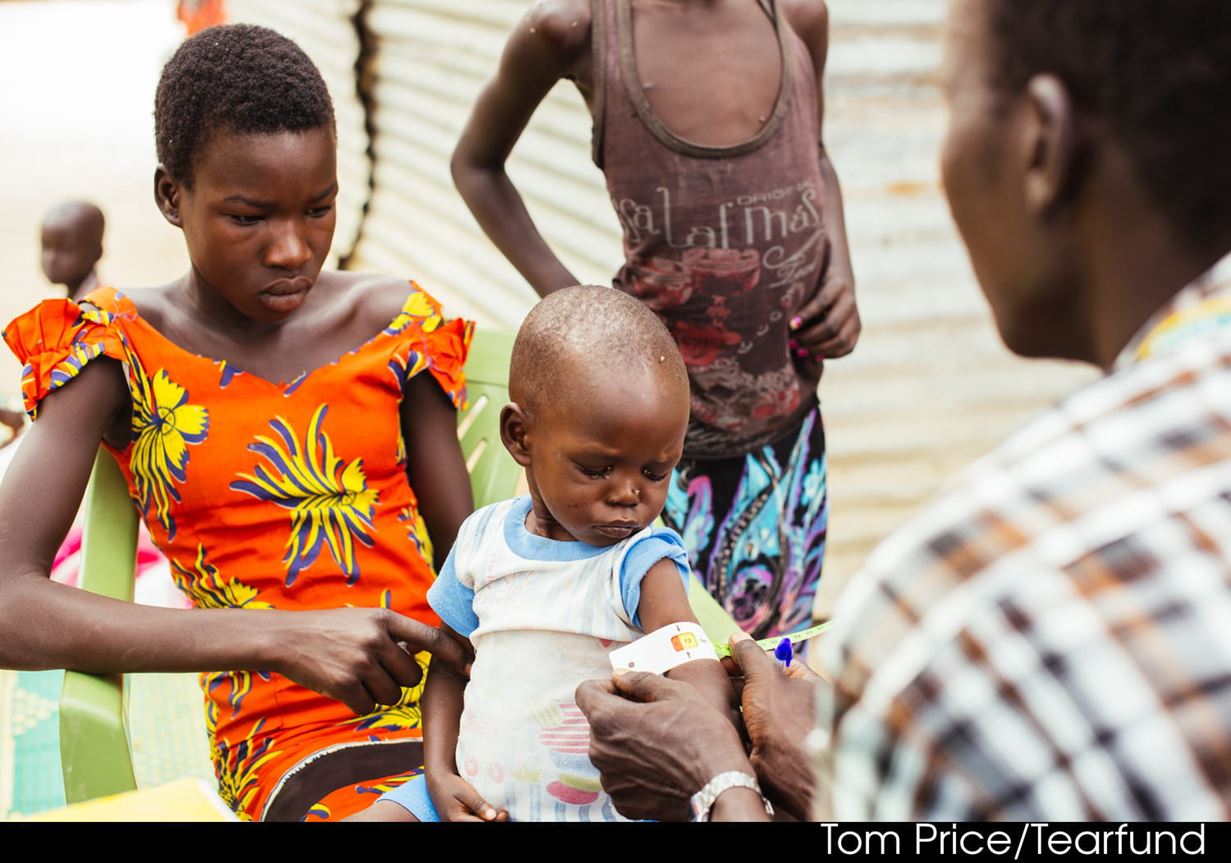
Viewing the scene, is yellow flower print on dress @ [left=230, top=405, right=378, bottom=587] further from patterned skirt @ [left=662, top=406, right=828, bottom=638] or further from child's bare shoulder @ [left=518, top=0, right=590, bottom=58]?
child's bare shoulder @ [left=518, top=0, right=590, bottom=58]

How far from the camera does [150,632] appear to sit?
2033mm

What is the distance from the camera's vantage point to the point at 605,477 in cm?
183

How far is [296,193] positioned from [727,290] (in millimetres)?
918

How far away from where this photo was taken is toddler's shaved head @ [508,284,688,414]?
184 cm

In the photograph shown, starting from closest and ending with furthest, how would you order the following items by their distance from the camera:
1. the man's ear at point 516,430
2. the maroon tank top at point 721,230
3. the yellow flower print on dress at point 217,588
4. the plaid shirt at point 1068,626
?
the plaid shirt at point 1068,626 → the man's ear at point 516,430 → the yellow flower print on dress at point 217,588 → the maroon tank top at point 721,230

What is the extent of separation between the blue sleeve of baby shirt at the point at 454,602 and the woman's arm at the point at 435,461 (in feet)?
1.34

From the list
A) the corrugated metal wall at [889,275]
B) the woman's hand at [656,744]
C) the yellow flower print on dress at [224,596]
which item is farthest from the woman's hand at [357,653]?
the corrugated metal wall at [889,275]

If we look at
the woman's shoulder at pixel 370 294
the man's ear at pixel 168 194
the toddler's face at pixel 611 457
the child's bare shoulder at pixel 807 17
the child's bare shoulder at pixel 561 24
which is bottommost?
the toddler's face at pixel 611 457

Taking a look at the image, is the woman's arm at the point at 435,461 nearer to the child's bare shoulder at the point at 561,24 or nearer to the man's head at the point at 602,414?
the man's head at the point at 602,414

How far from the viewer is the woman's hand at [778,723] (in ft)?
5.04

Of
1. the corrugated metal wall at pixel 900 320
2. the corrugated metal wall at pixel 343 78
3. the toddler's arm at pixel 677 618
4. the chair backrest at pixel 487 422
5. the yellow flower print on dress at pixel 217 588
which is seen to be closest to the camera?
the toddler's arm at pixel 677 618

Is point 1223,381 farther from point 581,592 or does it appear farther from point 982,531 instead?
point 581,592

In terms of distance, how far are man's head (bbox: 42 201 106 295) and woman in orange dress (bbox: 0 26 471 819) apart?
10.2 ft

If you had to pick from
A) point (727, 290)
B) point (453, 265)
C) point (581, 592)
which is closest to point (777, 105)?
point (727, 290)
